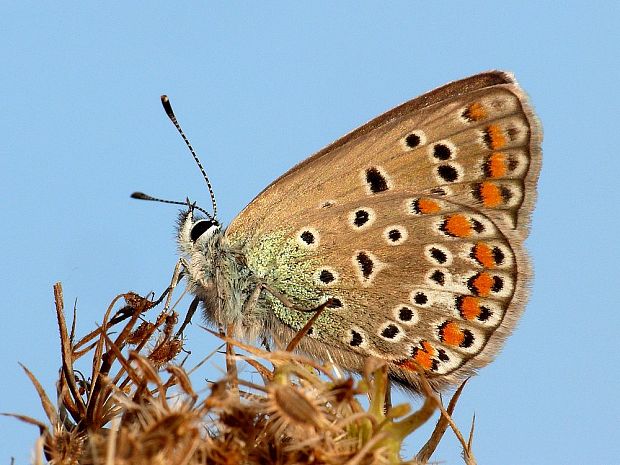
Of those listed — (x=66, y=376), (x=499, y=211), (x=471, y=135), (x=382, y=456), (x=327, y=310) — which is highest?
(x=471, y=135)

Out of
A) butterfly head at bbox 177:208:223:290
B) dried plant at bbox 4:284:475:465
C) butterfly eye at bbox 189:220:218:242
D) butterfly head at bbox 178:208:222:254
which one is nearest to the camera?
dried plant at bbox 4:284:475:465

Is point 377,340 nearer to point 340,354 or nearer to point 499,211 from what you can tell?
point 340,354

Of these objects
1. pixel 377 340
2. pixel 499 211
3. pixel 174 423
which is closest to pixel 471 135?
pixel 499 211

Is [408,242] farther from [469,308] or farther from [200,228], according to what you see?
[200,228]

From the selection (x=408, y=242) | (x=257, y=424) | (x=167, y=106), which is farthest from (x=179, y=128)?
(x=257, y=424)

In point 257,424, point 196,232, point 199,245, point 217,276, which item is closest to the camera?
point 257,424

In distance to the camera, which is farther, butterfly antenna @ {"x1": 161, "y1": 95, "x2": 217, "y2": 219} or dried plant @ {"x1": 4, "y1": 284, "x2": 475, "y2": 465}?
butterfly antenna @ {"x1": 161, "y1": 95, "x2": 217, "y2": 219}

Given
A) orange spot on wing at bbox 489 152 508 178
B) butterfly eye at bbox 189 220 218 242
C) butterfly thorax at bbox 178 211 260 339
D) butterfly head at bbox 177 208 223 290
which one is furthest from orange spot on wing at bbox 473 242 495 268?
butterfly eye at bbox 189 220 218 242

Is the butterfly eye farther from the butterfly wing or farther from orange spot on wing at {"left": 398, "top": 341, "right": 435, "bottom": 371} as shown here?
orange spot on wing at {"left": 398, "top": 341, "right": 435, "bottom": 371}
